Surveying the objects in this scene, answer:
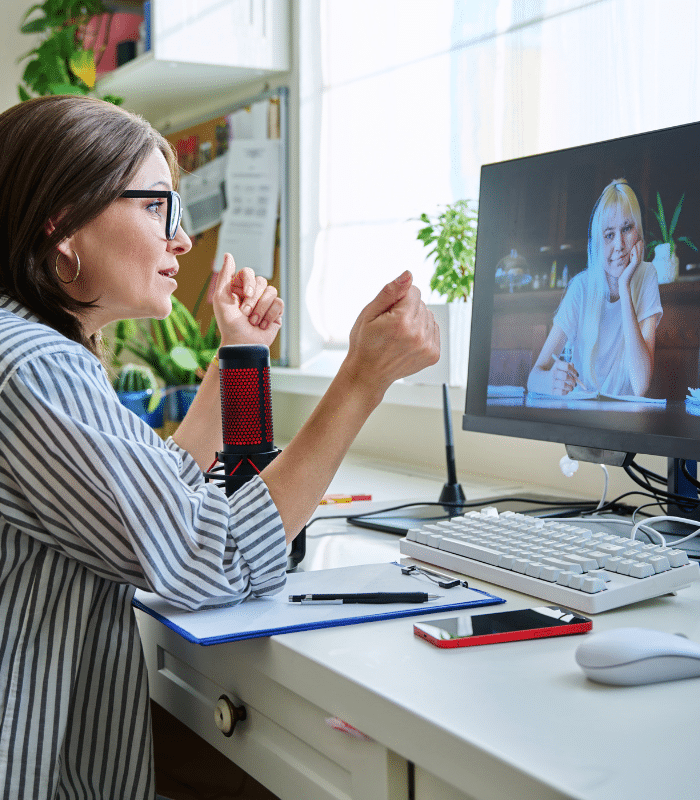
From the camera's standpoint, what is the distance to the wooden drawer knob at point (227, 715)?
0.76 meters

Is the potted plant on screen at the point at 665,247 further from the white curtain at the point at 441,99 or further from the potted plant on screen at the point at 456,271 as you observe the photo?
the potted plant on screen at the point at 456,271

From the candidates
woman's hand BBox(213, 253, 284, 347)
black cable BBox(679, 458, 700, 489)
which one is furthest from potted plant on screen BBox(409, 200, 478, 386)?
black cable BBox(679, 458, 700, 489)

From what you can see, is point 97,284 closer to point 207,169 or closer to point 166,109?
point 207,169

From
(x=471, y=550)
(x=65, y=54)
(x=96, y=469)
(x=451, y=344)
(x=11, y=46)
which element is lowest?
(x=471, y=550)

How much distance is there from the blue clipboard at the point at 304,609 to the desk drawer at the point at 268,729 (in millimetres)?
26

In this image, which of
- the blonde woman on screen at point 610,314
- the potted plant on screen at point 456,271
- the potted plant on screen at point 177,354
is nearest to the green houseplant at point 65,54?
the potted plant on screen at point 177,354

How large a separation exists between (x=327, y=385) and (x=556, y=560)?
1.35 m

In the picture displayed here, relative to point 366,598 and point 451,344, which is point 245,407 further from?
point 451,344

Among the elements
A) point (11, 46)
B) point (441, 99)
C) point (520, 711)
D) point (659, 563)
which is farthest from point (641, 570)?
point (11, 46)

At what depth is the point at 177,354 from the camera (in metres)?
2.17

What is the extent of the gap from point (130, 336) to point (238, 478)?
1.77m

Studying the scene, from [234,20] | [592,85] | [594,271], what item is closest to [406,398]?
[592,85]

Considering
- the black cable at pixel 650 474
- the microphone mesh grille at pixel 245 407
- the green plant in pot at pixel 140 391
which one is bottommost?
the black cable at pixel 650 474

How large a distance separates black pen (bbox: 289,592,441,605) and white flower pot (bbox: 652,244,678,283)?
0.46 meters
